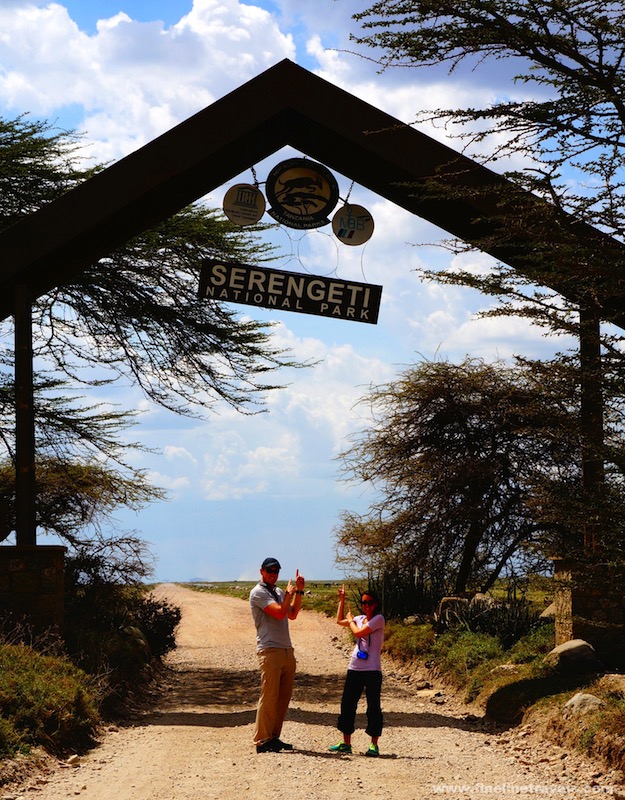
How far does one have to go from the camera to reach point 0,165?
66.4 ft

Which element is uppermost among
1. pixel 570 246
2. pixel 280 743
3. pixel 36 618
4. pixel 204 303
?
pixel 204 303

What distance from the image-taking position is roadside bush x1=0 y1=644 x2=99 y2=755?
9992mm

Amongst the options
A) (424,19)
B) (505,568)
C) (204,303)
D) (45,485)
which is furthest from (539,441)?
(424,19)

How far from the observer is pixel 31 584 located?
524 inches

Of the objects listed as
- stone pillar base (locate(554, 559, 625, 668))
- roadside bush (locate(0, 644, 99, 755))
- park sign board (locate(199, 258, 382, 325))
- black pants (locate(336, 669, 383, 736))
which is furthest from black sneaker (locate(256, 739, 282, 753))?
park sign board (locate(199, 258, 382, 325))

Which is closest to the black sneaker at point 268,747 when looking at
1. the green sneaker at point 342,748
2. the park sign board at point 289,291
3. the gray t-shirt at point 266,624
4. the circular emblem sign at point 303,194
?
the green sneaker at point 342,748

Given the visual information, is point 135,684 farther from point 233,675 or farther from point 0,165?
point 0,165

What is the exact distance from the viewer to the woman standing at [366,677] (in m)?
10.2

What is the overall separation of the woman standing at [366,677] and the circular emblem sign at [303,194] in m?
6.29

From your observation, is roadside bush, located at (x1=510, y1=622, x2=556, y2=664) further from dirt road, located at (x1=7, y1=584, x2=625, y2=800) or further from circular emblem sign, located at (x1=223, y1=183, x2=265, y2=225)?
circular emblem sign, located at (x1=223, y1=183, x2=265, y2=225)

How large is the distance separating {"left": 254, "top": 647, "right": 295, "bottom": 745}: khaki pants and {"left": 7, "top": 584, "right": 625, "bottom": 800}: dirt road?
267 millimetres

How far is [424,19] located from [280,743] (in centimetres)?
796

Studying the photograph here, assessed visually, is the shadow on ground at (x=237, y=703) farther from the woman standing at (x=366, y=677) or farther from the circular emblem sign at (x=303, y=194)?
the circular emblem sign at (x=303, y=194)

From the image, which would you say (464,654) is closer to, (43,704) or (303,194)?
(43,704)
